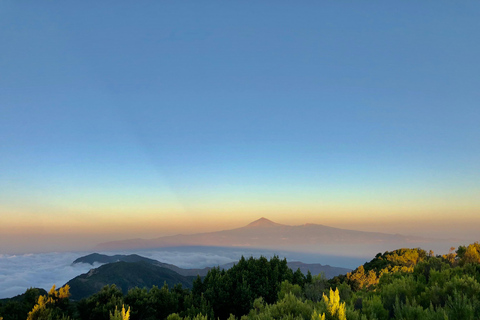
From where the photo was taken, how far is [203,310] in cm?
2220

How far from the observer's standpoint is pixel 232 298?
25438 mm

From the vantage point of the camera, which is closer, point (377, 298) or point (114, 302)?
point (377, 298)

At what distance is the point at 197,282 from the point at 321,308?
21876mm

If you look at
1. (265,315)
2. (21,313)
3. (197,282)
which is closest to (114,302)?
(197,282)

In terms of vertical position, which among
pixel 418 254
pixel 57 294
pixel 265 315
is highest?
pixel 265 315

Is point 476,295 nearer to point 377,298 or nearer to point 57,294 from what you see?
point 377,298

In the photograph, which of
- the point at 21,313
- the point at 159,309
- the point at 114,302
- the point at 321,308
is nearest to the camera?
the point at 321,308

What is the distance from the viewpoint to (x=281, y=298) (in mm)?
14922

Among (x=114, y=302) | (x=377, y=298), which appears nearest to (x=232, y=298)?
(x=114, y=302)

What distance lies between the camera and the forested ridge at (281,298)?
32.1ft

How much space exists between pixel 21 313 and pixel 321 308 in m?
29.8

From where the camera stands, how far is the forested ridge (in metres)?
9.79

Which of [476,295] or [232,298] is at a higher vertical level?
[476,295]

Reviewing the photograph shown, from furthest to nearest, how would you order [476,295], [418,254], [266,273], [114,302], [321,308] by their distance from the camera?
[418,254]
[266,273]
[114,302]
[476,295]
[321,308]
